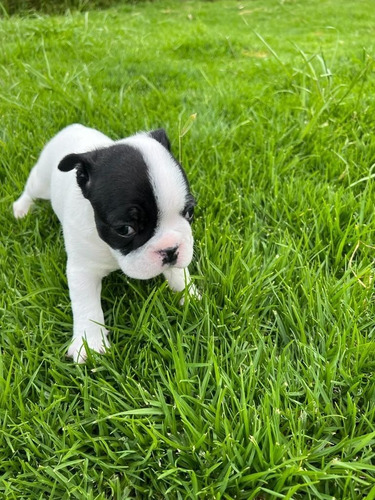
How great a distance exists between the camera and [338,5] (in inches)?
438

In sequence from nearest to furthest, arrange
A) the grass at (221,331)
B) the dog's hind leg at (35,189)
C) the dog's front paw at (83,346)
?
the grass at (221,331)
the dog's front paw at (83,346)
the dog's hind leg at (35,189)

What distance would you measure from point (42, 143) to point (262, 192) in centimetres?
165

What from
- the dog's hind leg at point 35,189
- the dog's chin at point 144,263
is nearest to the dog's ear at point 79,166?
the dog's chin at point 144,263

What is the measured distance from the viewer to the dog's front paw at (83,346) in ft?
5.95

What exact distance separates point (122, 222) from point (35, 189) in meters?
1.24

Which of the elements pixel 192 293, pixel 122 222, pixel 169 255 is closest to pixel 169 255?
pixel 169 255

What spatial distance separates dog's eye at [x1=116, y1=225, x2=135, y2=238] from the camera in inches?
69.1

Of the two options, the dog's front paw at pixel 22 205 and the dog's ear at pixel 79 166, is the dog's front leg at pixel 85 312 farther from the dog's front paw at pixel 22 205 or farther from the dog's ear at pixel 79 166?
the dog's front paw at pixel 22 205

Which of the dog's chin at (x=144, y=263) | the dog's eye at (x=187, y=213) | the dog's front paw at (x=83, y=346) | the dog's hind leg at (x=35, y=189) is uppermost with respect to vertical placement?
the dog's eye at (x=187, y=213)

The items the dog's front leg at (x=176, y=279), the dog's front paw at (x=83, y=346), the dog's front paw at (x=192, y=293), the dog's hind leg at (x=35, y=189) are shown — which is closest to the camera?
the dog's front paw at (x=83, y=346)

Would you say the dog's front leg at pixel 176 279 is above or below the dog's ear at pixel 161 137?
below

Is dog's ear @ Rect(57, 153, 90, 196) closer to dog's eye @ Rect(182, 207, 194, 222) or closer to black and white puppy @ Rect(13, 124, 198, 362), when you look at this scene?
black and white puppy @ Rect(13, 124, 198, 362)

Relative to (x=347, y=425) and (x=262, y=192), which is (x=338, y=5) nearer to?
(x=262, y=192)

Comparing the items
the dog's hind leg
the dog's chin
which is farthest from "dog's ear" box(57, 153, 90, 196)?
the dog's hind leg
